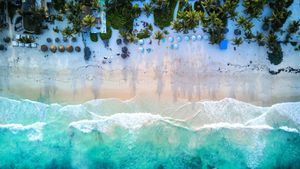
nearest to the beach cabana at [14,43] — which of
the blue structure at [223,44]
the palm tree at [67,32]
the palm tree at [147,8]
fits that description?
the palm tree at [67,32]

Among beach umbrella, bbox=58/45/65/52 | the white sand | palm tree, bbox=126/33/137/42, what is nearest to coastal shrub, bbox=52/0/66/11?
the white sand

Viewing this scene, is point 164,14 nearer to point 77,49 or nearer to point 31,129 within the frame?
point 77,49

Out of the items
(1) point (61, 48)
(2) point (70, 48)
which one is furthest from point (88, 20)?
(1) point (61, 48)

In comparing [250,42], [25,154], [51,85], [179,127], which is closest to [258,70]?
[250,42]

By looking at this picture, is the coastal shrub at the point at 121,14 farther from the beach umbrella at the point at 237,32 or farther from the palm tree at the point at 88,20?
the beach umbrella at the point at 237,32

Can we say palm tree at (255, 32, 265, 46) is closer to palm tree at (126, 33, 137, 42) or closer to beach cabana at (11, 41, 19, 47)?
palm tree at (126, 33, 137, 42)

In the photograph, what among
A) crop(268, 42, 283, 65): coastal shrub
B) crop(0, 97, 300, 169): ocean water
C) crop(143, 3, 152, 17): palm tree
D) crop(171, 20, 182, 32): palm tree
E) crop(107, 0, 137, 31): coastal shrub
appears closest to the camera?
crop(171, 20, 182, 32): palm tree
